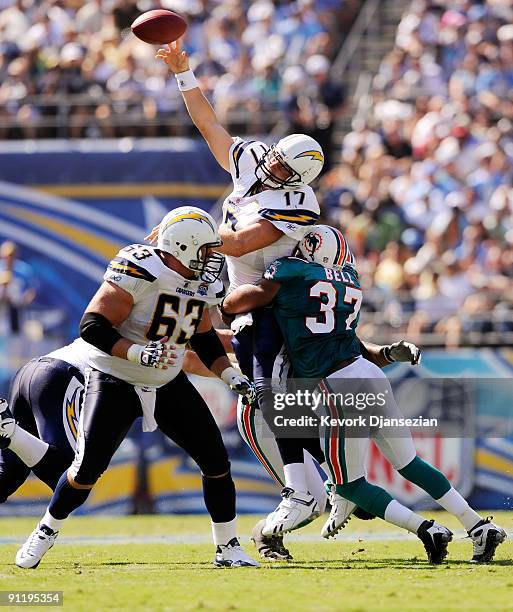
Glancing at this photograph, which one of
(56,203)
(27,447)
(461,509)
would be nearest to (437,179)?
(56,203)

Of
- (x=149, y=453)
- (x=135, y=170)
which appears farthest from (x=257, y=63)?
(x=149, y=453)

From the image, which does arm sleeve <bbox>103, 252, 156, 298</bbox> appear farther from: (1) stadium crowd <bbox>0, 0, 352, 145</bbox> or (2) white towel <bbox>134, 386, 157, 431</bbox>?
(1) stadium crowd <bbox>0, 0, 352, 145</bbox>

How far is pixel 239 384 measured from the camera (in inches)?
270

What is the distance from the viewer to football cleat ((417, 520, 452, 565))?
6832 millimetres

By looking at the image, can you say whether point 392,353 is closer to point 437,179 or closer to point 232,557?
point 232,557

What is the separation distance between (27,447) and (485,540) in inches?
99.8

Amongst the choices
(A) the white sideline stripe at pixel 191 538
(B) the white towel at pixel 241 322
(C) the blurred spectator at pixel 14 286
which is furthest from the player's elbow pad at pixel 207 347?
(C) the blurred spectator at pixel 14 286

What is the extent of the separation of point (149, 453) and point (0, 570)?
202 inches

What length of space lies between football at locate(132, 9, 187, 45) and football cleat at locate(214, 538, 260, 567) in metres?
3.03

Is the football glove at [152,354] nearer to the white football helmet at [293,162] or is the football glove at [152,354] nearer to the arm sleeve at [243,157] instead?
the white football helmet at [293,162]

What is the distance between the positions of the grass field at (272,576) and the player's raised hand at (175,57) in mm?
2941

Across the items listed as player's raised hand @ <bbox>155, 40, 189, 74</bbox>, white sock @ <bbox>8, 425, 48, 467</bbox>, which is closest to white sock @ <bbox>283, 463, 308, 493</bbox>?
white sock @ <bbox>8, 425, 48, 467</bbox>

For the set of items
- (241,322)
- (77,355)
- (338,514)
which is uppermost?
(241,322)

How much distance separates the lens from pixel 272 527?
7.03 meters
